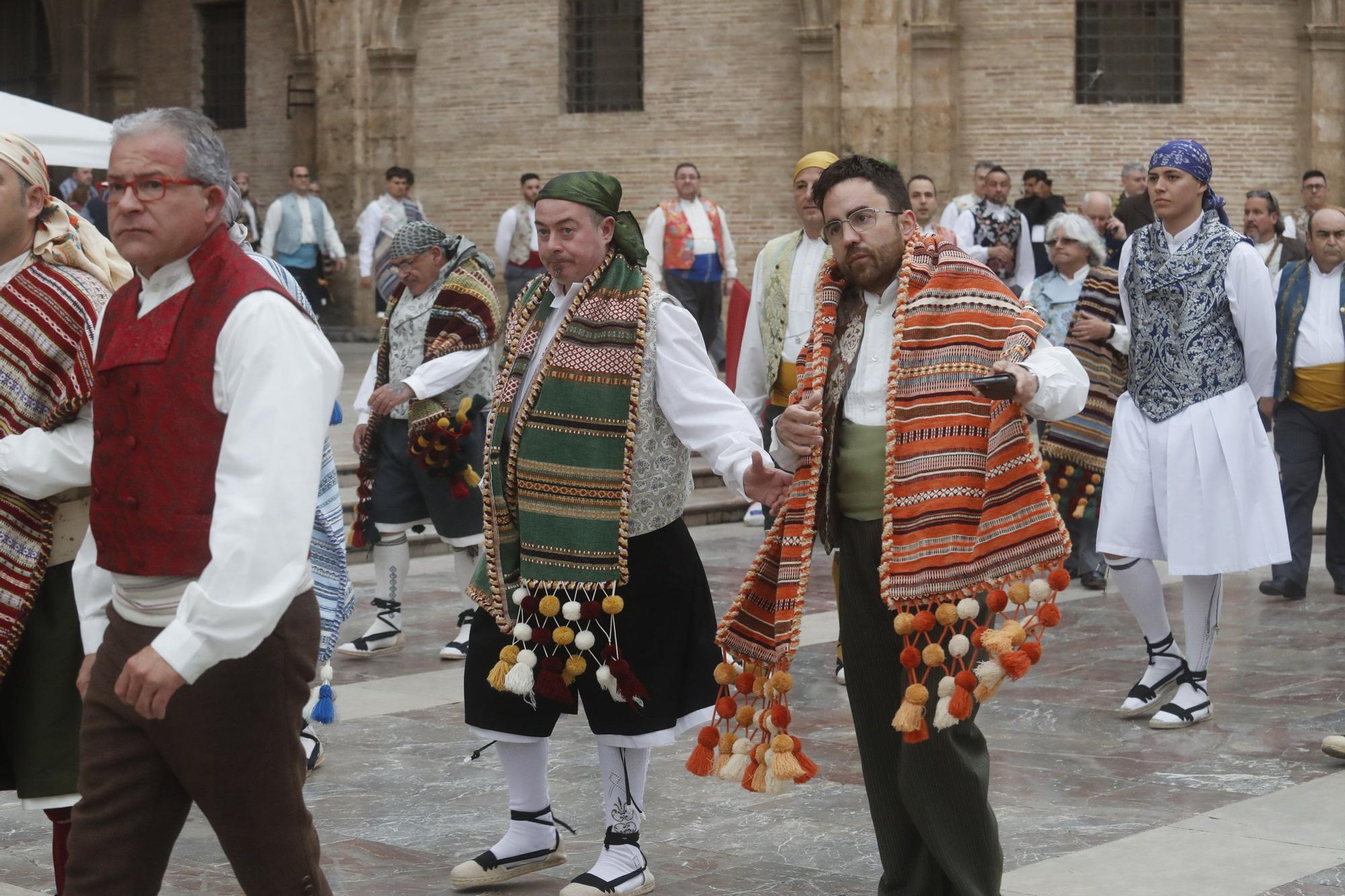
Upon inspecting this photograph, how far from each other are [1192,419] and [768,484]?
3.14 m

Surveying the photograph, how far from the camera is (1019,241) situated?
14.7 meters

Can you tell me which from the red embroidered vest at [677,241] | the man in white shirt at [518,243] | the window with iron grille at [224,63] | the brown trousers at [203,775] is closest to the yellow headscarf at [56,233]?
the brown trousers at [203,775]

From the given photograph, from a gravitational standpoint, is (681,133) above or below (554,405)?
above

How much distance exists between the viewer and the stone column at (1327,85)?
20312 mm

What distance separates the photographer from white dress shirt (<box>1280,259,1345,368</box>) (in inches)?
410

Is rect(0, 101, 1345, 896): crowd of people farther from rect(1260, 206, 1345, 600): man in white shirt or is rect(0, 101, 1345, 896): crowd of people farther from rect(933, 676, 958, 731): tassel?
rect(1260, 206, 1345, 600): man in white shirt

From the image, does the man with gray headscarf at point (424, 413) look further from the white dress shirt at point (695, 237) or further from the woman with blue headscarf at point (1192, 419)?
the white dress shirt at point (695, 237)

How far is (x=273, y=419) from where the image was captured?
3316mm

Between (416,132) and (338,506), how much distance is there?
17.8 metres

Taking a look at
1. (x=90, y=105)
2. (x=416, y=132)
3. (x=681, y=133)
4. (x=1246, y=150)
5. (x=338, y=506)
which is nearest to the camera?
(x=338, y=506)

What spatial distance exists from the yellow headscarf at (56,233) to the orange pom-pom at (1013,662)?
223 cm

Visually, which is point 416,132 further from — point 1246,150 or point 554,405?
point 554,405

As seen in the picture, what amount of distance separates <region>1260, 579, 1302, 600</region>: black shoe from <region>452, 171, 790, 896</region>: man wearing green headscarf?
19.8ft

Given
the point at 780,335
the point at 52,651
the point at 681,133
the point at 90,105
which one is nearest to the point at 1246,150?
the point at 681,133
